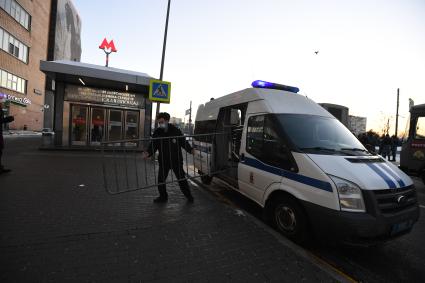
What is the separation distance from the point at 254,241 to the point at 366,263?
A: 4.63 feet

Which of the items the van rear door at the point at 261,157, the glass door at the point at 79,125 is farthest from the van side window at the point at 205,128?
the glass door at the point at 79,125

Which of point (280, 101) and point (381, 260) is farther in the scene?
point (280, 101)

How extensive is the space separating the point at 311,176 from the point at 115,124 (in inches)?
553

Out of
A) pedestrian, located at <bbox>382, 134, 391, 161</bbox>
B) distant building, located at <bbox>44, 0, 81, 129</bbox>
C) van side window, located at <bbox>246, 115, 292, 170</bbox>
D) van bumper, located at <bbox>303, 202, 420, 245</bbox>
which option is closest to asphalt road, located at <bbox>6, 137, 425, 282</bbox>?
van bumper, located at <bbox>303, 202, 420, 245</bbox>

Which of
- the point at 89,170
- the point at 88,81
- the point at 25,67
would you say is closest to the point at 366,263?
the point at 89,170

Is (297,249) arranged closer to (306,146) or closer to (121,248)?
(306,146)

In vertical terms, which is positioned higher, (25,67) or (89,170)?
(25,67)

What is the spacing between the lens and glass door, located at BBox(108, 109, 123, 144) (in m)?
15.5

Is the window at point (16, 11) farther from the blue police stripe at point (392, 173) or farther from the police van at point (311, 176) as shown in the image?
the blue police stripe at point (392, 173)

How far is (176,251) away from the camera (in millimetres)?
3375

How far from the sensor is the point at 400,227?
133 inches

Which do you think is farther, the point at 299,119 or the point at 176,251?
the point at 299,119

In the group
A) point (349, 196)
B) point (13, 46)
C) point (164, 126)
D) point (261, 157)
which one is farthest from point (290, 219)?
point (13, 46)

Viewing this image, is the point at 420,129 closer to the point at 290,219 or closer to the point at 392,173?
the point at 392,173
